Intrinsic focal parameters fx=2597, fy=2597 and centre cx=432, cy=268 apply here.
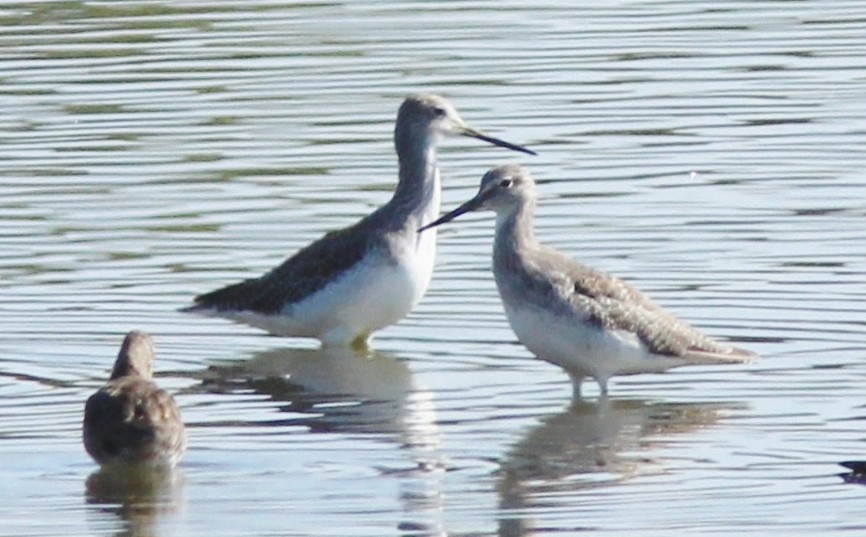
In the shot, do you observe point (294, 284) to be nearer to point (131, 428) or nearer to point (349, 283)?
point (349, 283)

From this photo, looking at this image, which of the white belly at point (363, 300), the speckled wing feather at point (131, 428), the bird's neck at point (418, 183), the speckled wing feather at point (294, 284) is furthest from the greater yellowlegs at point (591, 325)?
the speckled wing feather at point (131, 428)

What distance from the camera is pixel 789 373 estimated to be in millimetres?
12398

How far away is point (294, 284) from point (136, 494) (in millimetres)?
3056

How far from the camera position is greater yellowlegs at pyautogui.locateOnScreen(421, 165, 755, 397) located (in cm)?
1219

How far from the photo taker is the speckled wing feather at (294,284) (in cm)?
1358

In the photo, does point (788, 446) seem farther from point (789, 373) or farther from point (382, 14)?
point (382, 14)

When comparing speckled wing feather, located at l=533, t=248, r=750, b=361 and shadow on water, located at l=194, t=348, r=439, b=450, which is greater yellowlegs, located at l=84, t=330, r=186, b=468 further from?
speckled wing feather, located at l=533, t=248, r=750, b=361

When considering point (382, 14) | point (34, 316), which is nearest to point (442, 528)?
point (34, 316)

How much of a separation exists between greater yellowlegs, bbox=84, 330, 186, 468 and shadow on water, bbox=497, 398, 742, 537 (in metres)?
1.38

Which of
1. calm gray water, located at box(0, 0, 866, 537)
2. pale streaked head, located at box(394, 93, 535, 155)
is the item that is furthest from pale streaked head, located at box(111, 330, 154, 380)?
pale streaked head, located at box(394, 93, 535, 155)

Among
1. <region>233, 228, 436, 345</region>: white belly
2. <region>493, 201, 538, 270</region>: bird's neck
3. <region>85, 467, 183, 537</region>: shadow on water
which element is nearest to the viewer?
<region>85, 467, 183, 537</region>: shadow on water

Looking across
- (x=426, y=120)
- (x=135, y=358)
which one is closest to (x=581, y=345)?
(x=135, y=358)

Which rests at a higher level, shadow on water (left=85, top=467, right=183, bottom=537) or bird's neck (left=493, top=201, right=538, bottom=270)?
bird's neck (left=493, top=201, right=538, bottom=270)

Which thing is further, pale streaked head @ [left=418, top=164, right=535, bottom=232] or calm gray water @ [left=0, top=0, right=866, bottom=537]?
pale streaked head @ [left=418, top=164, right=535, bottom=232]
